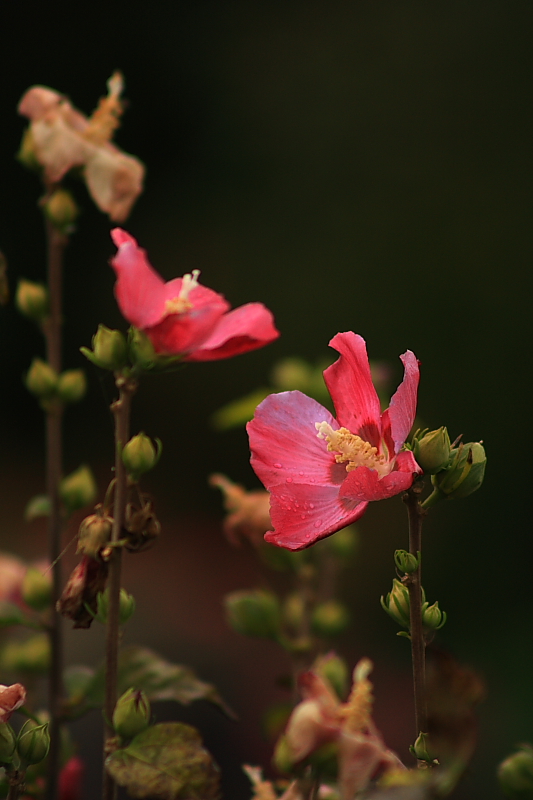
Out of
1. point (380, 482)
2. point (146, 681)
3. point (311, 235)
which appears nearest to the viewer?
point (380, 482)

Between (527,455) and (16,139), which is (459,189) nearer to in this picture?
(527,455)

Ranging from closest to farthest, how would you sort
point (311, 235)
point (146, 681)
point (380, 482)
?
point (380, 482) → point (146, 681) → point (311, 235)

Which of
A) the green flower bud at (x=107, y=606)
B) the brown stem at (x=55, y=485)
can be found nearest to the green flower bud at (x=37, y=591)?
the brown stem at (x=55, y=485)

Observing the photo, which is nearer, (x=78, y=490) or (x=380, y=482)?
(x=380, y=482)

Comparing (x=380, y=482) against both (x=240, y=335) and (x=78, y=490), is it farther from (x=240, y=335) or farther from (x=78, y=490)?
(x=78, y=490)

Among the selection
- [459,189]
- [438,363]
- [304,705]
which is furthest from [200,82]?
[304,705]

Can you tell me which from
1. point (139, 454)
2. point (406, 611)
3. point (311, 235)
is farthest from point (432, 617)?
point (311, 235)
